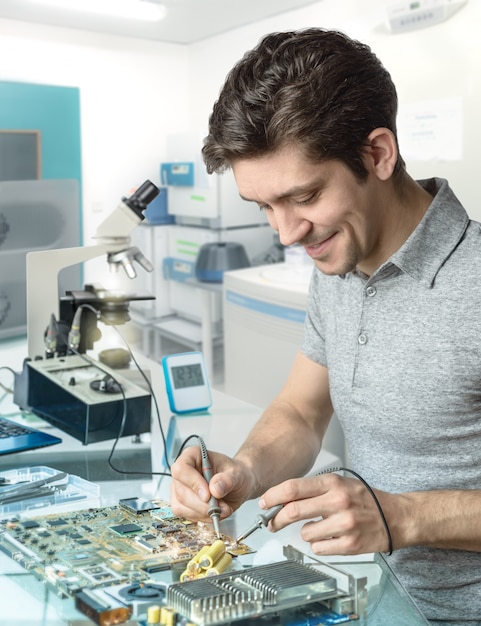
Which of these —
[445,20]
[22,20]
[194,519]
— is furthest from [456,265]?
[22,20]

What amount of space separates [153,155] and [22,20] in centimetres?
126

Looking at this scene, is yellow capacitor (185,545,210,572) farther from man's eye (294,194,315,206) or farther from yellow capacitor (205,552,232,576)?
man's eye (294,194,315,206)

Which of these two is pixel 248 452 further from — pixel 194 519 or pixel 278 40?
pixel 278 40

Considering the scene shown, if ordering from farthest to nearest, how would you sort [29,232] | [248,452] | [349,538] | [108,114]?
[108,114], [29,232], [248,452], [349,538]

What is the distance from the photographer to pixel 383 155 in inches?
44.2

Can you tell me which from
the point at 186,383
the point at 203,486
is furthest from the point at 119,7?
the point at 203,486

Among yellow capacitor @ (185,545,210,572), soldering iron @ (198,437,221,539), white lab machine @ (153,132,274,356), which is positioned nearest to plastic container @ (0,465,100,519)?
soldering iron @ (198,437,221,539)

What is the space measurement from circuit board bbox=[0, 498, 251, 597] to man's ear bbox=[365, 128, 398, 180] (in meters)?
0.58

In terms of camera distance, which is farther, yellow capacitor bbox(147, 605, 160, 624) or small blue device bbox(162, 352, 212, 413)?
small blue device bbox(162, 352, 212, 413)

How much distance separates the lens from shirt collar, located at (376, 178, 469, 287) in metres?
1.16

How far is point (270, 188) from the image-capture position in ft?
3.51

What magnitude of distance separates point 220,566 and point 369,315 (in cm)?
52

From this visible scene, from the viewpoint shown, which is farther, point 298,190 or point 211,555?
point 298,190

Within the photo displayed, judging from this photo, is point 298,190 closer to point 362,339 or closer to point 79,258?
point 362,339
